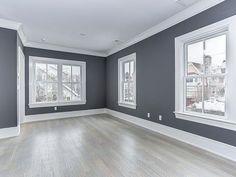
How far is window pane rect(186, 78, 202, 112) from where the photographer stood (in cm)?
299

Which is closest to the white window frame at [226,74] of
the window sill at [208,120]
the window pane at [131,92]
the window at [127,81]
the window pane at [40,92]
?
the window sill at [208,120]

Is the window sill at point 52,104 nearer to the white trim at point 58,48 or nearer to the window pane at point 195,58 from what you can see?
the white trim at point 58,48

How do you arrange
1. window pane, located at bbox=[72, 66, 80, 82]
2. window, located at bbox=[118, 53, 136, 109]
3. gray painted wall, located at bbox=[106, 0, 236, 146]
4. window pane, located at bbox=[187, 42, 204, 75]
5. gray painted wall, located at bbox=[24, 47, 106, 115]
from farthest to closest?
window pane, located at bbox=[72, 66, 80, 82] < gray painted wall, located at bbox=[24, 47, 106, 115] < window, located at bbox=[118, 53, 136, 109] < window pane, located at bbox=[187, 42, 204, 75] < gray painted wall, located at bbox=[106, 0, 236, 146]

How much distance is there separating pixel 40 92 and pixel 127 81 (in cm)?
335

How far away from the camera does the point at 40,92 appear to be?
17.9ft

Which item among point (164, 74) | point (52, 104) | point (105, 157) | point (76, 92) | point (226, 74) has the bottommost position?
point (105, 157)

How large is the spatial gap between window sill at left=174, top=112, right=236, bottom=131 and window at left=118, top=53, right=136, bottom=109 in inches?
74.2

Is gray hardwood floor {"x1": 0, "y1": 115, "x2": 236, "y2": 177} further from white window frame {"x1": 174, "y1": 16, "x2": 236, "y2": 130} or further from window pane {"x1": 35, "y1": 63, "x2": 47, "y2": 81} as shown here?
window pane {"x1": 35, "y1": 63, "x2": 47, "y2": 81}

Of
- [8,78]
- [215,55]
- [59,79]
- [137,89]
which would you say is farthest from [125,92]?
[8,78]

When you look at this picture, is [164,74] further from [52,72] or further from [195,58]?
[52,72]

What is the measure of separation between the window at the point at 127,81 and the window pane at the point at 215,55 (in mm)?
2374

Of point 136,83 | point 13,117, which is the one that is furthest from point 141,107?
point 13,117

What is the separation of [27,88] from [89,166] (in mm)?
4160

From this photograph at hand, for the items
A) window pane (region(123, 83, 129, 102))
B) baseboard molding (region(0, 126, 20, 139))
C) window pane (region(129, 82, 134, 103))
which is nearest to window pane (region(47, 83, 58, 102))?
baseboard molding (region(0, 126, 20, 139))
